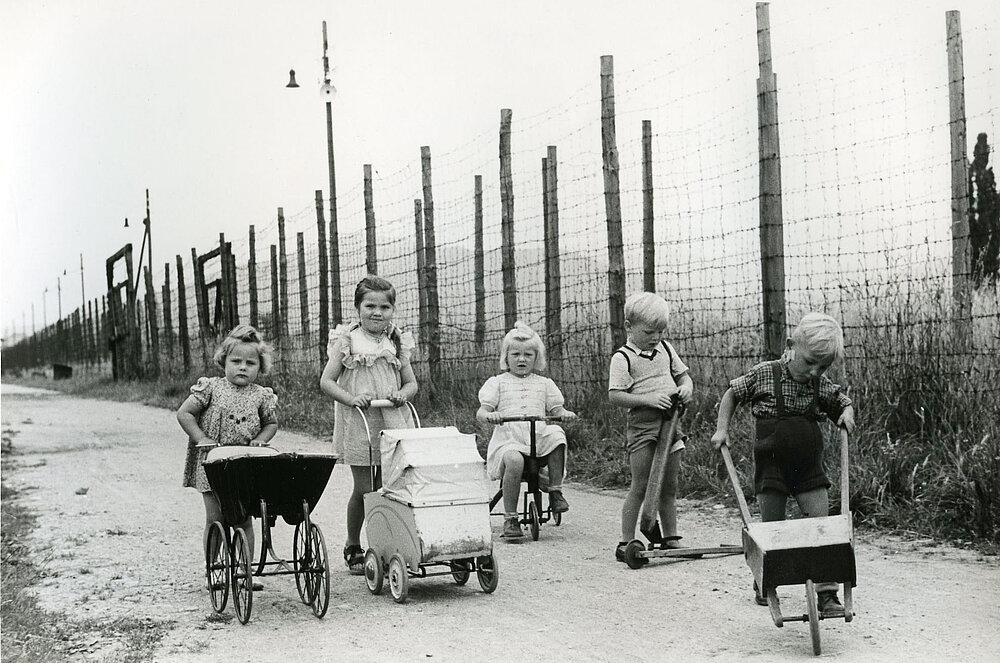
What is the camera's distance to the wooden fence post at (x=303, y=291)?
1881 centimetres

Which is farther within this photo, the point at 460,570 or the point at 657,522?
the point at 657,522

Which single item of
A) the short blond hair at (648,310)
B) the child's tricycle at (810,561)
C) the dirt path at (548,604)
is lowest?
the dirt path at (548,604)

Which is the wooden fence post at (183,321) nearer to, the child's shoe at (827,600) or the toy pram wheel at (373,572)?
the toy pram wheel at (373,572)

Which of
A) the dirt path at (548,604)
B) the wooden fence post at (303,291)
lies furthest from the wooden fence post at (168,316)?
the dirt path at (548,604)

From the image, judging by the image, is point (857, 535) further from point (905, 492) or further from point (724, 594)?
point (724, 594)

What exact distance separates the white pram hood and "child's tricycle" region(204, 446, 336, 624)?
45cm

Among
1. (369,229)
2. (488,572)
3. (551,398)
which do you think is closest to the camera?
(488,572)

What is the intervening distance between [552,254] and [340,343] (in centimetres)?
580

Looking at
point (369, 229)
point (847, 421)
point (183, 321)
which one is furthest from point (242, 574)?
point (183, 321)

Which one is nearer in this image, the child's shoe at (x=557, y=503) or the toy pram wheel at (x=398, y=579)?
the toy pram wheel at (x=398, y=579)

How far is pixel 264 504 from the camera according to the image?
5.14 metres

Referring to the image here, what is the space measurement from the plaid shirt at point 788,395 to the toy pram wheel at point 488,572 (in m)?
1.46

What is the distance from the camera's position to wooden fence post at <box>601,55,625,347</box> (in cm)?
1044

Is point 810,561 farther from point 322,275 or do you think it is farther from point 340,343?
point 322,275
